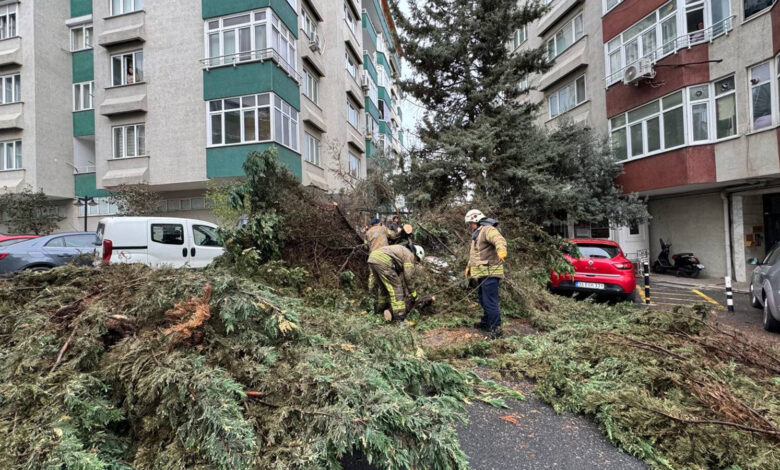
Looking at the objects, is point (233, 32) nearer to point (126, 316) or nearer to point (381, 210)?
point (381, 210)

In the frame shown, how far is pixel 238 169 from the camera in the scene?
46.8ft

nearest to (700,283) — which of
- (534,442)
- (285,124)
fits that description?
(534,442)

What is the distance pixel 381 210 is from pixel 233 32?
1086cm

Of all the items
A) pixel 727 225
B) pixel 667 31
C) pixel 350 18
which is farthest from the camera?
pixel 350 18

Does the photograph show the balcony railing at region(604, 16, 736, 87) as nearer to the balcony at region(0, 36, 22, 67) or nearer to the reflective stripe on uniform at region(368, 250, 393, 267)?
the reflective stripe on uniform at region(368, 250, 393, 267)

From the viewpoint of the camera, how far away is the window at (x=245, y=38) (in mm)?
14078

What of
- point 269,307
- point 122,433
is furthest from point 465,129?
point 122,433

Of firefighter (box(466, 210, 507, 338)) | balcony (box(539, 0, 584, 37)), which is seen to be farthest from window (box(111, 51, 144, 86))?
balcony (box(539, 0, 584, 37))

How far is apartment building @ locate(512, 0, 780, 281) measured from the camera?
11.1m

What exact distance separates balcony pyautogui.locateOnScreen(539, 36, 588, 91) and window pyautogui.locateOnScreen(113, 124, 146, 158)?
17839mm

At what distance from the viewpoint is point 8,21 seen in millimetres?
18938

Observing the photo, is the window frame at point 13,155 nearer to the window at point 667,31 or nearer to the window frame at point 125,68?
the window frame at point 125,68

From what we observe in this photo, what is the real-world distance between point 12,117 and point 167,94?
9.94 meters

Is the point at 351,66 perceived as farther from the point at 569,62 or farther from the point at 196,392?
the point at 196,392
